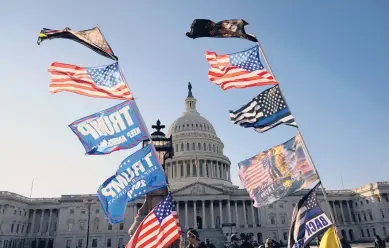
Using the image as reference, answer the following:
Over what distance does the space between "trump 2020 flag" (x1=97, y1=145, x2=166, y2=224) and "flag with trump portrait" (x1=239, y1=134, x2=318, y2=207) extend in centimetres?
372

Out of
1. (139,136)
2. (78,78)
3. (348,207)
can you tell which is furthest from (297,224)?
(348,207)

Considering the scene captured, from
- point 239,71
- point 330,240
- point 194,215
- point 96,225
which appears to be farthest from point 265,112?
point 96,225

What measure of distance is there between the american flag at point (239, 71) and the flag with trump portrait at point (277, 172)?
2.72 meters

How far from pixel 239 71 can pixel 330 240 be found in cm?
698

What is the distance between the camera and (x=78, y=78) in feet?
38.1

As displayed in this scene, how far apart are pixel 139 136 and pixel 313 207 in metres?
6.21

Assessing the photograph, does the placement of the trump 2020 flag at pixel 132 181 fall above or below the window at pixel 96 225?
below

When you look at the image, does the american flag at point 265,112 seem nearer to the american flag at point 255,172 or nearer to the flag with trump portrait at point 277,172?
the flag with trump portrait at point 277,172

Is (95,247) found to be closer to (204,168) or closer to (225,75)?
(204,168)

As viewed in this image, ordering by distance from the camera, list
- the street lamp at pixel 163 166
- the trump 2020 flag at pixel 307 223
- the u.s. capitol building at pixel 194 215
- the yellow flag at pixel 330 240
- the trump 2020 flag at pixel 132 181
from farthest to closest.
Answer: the u.s. capitol building at pixel 194 215
the street lamp at pixel 163 166
the trump 2020 flag at pixel 132 181
the trump 2020 flag at pixel 307 223
the yellow flag at pixel 330 240

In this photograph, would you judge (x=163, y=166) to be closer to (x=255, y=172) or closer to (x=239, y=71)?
(x=255, y=172)

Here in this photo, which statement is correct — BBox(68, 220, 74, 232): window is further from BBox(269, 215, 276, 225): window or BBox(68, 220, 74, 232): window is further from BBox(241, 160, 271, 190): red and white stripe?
BBox(241, 160, 271, 190): red and white stripe

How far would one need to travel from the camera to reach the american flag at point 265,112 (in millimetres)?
11168

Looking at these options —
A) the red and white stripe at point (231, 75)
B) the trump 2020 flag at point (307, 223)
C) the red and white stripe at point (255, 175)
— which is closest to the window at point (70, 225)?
the red and white stripe at point (255, 175)
